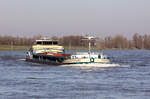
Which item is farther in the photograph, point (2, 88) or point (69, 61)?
point (69, 61)

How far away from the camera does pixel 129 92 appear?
4088 cm

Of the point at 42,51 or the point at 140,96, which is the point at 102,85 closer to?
the point at 140,96

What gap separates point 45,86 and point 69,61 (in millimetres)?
35641

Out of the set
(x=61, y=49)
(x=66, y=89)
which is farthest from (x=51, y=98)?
(x=61, y=49)

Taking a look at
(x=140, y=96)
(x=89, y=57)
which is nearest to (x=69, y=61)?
(x=89, y=57)

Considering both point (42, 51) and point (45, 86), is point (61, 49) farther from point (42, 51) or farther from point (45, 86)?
point (45, 86)

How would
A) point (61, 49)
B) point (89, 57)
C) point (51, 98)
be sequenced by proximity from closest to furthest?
point (51, 98) < point (89, 57) < point (61, 49)

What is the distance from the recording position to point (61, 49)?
111 meters

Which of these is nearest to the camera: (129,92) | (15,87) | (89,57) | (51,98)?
(51,98)

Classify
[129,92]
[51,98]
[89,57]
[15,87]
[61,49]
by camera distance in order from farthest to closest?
[61,49] → [89,57] → [15,87] → [129,92] → [51,98]

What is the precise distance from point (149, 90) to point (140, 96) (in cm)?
384

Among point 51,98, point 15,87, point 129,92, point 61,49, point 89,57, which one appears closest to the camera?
point 51,98

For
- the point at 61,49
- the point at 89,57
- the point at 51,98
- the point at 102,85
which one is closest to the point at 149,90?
the point at 102,85

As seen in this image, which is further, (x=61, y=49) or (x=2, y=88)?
(x=61, y=49)
